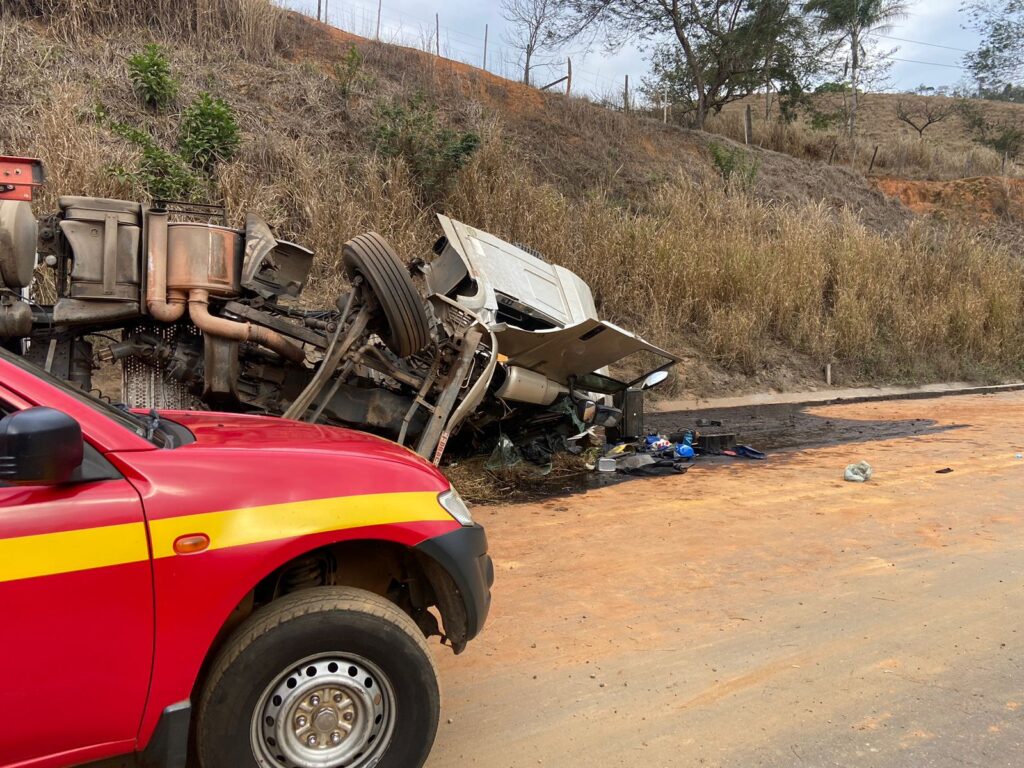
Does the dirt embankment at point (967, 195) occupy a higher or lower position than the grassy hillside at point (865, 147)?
lower

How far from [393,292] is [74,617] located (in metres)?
3.72

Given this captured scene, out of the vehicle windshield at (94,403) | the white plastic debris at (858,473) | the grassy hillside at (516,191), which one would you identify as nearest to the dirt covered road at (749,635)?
the white plastic debris at (858,473)

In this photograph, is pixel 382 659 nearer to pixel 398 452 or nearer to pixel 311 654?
pixel 311 654

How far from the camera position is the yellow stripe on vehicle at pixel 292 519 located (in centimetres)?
208

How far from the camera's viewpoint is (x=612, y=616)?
161 inches

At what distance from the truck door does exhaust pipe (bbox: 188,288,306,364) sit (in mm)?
3429

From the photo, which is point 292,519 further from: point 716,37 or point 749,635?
point 716,37

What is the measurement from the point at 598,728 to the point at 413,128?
13494 millimetres

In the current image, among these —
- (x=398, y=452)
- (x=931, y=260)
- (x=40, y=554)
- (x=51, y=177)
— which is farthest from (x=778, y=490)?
(x=931, y=260)

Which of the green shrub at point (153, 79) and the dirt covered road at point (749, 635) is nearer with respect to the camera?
the dirt covered road at point (749, 635)

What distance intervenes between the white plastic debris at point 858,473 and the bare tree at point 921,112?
43.0 meters

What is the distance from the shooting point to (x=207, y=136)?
1207cm

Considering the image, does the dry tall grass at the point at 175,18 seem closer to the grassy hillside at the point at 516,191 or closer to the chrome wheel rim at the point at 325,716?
the grassy hillside at the point at 516,191

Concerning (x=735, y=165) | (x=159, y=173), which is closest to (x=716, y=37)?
(x=735, y=165)
